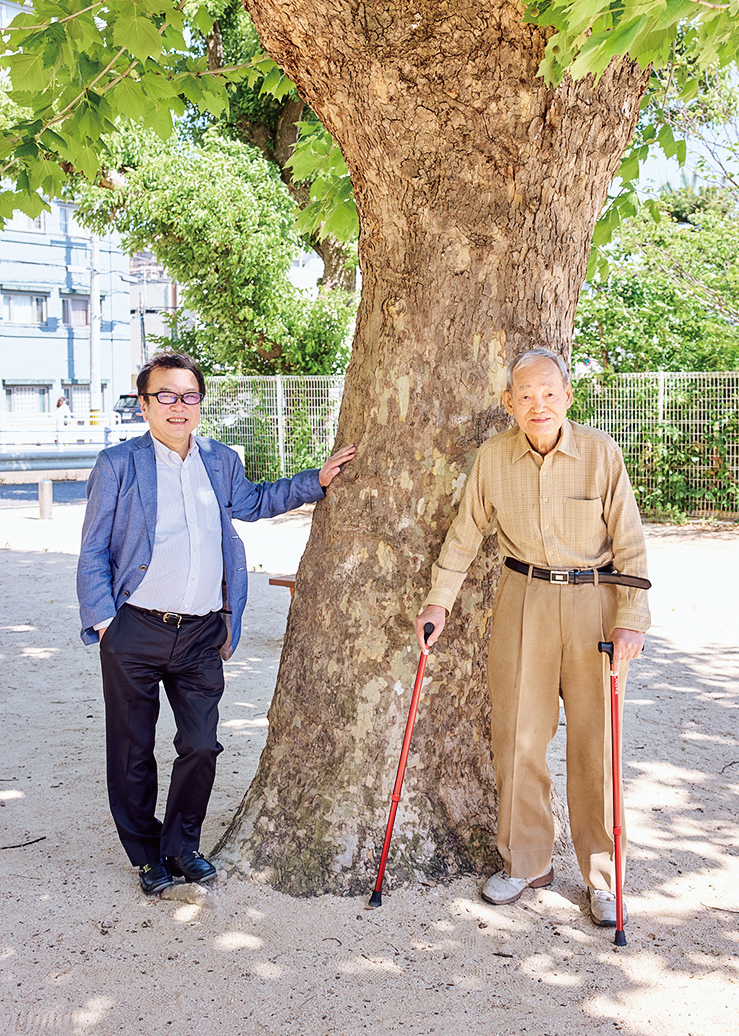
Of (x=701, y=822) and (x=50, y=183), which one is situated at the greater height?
(x=50, y=183)

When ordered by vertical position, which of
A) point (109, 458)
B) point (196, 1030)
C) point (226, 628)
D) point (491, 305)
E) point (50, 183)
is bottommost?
point (196, 1030)

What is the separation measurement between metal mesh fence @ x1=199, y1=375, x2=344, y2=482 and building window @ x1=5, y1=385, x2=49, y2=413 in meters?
23.2

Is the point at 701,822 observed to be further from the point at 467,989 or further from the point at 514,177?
the point at 514,177

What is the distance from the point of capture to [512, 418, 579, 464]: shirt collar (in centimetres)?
348

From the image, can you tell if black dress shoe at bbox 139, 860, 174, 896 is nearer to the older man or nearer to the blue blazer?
the blue blazer

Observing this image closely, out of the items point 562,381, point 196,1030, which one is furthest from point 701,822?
point 196,1030

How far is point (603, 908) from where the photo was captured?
3.57 meters

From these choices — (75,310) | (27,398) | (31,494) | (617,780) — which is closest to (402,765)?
(617,780)

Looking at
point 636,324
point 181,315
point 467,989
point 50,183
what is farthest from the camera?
point 181,315

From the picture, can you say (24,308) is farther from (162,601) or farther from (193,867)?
(193,867)

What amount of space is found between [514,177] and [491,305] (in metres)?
0.47

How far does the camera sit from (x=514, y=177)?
3.74 meters

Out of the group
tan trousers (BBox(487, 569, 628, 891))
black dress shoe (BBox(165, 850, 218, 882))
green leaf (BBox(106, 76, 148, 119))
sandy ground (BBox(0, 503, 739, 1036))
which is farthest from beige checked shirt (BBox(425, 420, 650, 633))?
green leaf (BBox(106, 76, 148, 119))

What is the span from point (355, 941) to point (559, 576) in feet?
4.64
